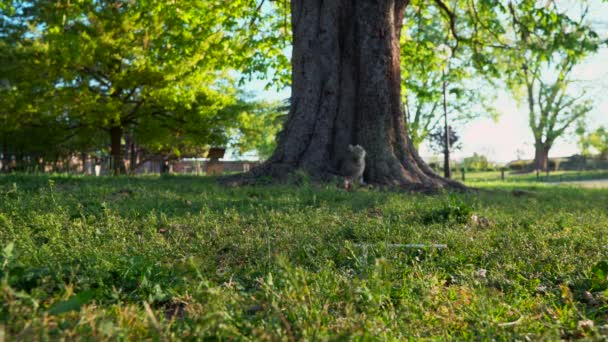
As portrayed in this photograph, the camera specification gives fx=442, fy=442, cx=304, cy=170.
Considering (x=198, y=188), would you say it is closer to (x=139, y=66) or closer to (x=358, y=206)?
(x=358, y=206)

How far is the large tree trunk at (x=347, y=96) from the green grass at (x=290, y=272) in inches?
151

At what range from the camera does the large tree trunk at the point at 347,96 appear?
30.3 feet

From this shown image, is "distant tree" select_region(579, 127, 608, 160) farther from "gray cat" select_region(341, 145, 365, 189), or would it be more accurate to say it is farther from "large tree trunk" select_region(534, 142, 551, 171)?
"gray cat" select_region(341, 145, 365, 189)

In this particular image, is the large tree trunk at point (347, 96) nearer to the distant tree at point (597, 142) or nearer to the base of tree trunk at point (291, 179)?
the base of tree trunk at point (291, 179)

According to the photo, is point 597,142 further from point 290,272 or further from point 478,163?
point 290,272

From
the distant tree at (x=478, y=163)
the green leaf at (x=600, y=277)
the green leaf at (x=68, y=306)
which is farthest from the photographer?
the distant tree at (x=478, y=163)

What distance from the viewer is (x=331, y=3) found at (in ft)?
32.1

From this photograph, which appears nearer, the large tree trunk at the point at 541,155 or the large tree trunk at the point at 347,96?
the large tree trunk at the point at 347,96

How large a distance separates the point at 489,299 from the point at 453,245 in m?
1.28

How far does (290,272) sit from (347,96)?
8.11 metres

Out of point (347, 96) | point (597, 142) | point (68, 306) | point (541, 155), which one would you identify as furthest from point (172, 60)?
point (597, 142)

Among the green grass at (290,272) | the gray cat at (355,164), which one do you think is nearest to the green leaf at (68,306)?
the green grass at (290,272)

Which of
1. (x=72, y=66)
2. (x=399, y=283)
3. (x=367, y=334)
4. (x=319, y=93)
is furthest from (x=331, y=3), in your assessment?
(x=72, y=66)

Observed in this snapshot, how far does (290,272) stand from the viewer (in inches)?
75.4
